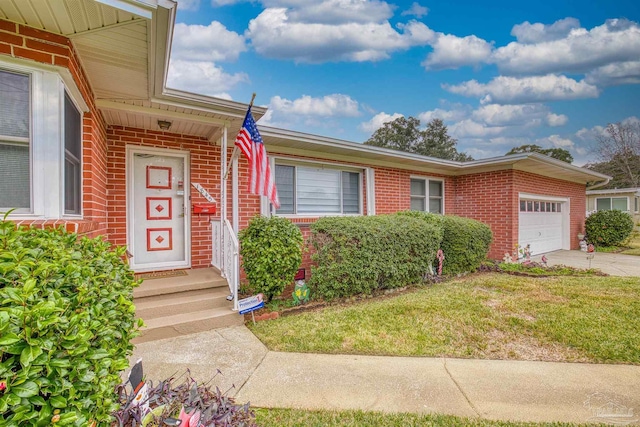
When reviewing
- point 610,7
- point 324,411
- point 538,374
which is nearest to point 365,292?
point 538,374

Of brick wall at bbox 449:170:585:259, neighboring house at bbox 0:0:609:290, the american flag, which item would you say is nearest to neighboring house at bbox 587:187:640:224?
neighboring house at bbox 0:0:609:290

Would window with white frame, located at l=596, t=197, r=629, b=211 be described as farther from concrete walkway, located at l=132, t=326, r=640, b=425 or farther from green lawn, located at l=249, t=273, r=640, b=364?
concrete walkway, located at l=132, t=326, r=640, b=425

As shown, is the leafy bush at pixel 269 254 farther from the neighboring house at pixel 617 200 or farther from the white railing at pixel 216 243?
the neighboring house at pixel 617 200

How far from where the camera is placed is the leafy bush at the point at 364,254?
5082 mm

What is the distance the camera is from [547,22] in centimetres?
1130

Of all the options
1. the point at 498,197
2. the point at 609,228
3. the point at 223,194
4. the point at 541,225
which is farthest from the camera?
the point at 609,228

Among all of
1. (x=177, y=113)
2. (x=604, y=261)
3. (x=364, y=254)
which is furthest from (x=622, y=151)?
(x=177, y=113)

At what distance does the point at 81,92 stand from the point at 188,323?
9.28ft

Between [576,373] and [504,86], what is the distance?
19.6 metres

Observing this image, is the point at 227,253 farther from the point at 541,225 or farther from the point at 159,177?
the point at 541,225

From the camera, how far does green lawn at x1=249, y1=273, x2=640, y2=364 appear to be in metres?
3.32

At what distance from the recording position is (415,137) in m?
32.6

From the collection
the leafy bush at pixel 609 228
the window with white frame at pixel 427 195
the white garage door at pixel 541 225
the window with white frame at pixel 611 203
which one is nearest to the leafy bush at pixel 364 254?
the window with white frame at pixel 427 195

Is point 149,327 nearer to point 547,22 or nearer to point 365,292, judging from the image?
point 365,292
